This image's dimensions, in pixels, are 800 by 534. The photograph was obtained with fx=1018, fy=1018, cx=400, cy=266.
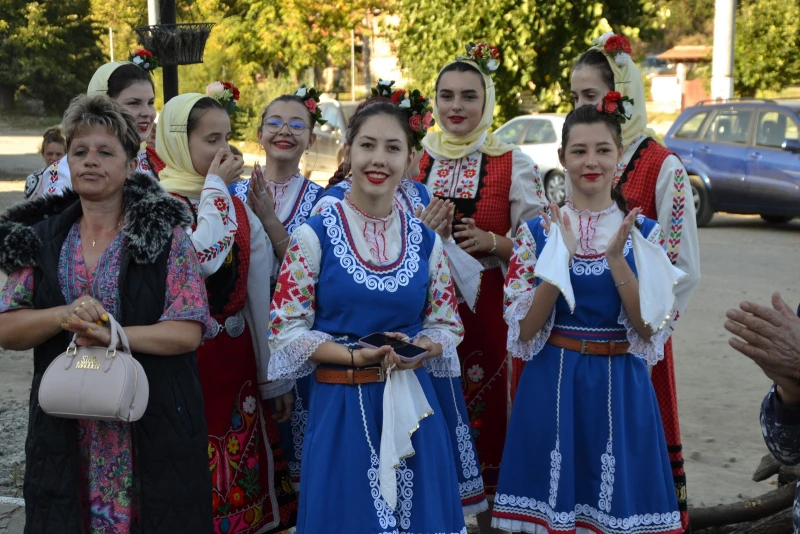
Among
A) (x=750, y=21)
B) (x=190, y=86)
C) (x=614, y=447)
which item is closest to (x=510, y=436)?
(x=614, y=447)

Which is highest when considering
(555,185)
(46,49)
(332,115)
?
(46,49)

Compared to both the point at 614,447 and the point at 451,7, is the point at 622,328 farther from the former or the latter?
the point at 451,7

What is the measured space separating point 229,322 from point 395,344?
0.83m

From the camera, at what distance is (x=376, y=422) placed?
346 cm

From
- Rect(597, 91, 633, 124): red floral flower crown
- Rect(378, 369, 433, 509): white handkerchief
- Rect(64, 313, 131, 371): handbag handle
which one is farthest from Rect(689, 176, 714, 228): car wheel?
Rect(64, 313, 131, 371): handbag handle

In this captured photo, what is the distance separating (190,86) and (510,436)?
2740cm

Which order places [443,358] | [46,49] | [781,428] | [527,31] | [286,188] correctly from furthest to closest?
[46,49] → [527,31] → [286,188] → [443,358] → [781,428]

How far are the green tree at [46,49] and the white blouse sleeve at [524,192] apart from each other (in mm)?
38462

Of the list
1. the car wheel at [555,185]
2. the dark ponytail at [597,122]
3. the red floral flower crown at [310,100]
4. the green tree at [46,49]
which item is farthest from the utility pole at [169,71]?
the green tree at [46,49]

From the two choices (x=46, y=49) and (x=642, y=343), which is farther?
(x=46, y=49)

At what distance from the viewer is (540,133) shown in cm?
1689

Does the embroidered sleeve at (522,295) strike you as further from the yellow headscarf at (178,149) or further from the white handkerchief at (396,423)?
the yellow headscarf at (178,149)

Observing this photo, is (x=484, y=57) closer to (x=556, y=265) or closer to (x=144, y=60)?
(x=556, y=265)

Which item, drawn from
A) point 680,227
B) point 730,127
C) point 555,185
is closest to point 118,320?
point 680,227
